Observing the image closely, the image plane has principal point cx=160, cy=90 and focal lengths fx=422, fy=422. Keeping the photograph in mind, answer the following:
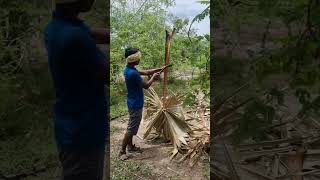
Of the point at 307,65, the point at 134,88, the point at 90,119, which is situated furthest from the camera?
the point at 134,88

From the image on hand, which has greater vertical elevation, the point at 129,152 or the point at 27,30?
the point at 27,30

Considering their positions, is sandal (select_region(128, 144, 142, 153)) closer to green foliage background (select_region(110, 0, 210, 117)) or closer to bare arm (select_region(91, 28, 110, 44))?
green foliage background (select_region(110, 0, 210, 117))

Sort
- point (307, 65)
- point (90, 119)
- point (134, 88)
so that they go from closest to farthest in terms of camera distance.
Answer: point (307, 65)
point (90, 119)
point (134, 88)

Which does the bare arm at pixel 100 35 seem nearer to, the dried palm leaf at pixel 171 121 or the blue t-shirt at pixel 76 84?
the blue t-shirt at pixel 76 84

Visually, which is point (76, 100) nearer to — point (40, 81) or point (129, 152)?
point (40, 81)

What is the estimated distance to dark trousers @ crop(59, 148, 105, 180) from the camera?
5.16ft

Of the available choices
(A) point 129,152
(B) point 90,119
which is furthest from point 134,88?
(B) point 90,119

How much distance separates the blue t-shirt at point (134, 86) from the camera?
364 centimetres

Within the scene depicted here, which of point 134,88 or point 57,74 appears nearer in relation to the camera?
point 57,74

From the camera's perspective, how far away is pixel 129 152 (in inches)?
153

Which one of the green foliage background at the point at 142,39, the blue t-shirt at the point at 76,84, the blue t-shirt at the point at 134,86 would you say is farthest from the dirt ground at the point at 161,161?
the blue t-shirt at the point at 76,84

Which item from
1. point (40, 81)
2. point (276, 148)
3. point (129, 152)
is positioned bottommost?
point (129, 152)

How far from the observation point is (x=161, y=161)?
368cm

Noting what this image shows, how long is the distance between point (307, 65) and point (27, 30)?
3.31ft
